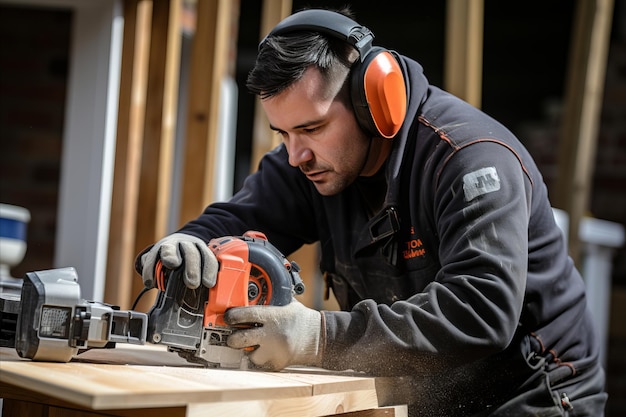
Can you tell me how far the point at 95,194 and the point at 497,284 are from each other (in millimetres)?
2013

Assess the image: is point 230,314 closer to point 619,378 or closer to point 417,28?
point 619,378

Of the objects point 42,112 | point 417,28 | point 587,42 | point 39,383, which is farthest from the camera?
point 417,28

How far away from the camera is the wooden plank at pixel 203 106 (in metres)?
3.23

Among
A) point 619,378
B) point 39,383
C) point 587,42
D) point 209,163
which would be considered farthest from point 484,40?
point 39,383

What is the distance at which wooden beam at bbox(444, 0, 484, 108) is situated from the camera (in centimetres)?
313

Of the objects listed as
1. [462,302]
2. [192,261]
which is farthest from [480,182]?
[192,261]

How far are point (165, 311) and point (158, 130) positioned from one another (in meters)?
1.66

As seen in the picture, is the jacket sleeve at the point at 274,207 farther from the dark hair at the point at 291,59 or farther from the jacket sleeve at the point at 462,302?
the jacket sleeve at the point at 462,302

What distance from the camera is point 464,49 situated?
3.13 m

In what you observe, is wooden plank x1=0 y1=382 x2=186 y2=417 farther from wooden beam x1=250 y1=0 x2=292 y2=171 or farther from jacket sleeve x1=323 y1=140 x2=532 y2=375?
wooden beam x1=250 y1=0 x2=292 y2=171

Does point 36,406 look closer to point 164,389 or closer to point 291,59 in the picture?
point 164,389

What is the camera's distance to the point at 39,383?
4.48ft

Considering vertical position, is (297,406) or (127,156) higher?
(127,156)

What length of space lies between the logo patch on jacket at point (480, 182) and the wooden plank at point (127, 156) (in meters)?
1.74
